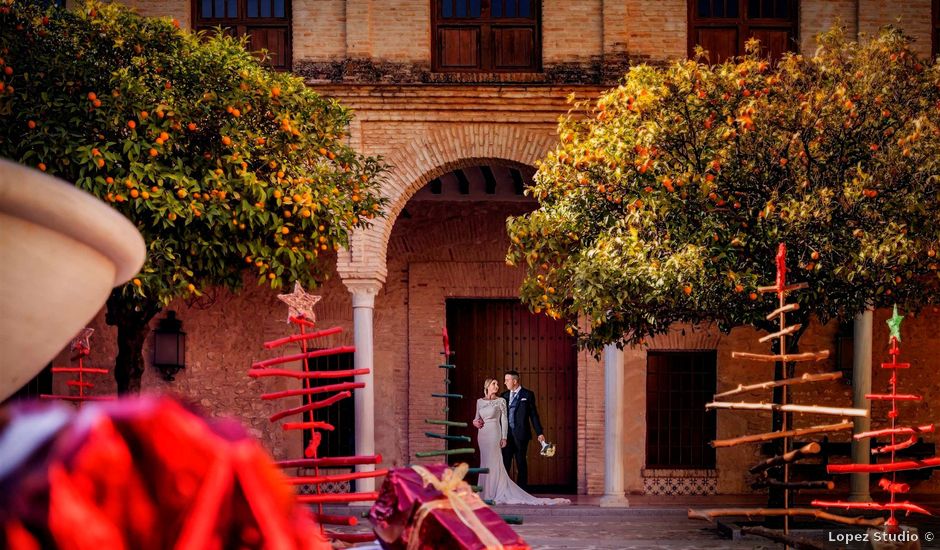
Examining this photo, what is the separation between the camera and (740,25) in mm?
15875

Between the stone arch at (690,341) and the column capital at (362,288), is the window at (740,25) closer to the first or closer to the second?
the stone arch at (690,341)

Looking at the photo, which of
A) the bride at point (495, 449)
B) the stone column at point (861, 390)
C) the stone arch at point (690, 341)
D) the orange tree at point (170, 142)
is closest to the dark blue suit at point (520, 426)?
the bride at point (495, 449)

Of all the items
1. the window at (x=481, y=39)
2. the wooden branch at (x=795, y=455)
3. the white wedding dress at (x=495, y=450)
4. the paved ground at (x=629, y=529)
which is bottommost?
the paved ground at (x=629, y=529)

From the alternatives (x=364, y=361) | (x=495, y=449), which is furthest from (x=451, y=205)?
(x=495, y=449)

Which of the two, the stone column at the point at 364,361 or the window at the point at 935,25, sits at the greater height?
the window at the point at 935,25

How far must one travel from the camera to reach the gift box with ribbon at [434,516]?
467cm

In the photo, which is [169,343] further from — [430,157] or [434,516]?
[434,516]

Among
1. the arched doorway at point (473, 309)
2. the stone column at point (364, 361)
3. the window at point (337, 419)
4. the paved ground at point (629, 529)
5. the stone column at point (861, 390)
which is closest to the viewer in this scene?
the paved ground at point (629, 529)

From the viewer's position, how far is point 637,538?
12.5 metres

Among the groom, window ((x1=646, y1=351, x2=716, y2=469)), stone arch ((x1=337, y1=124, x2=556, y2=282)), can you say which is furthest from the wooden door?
stone arch ((x1=337, y1=124, x2=556, y2=282))

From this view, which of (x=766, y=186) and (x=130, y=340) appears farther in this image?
(x=130, y=340)

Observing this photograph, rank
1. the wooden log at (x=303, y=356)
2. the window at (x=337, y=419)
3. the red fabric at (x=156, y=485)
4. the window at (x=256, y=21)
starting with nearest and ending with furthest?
the red fabric at (x=156, y=485) → the wooden log at (x=303, y=356) → the window at (x=256, y=21) → the window at (x=337, y=419)

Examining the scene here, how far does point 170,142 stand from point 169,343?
6841mm

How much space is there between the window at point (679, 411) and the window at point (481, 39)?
5.10m
